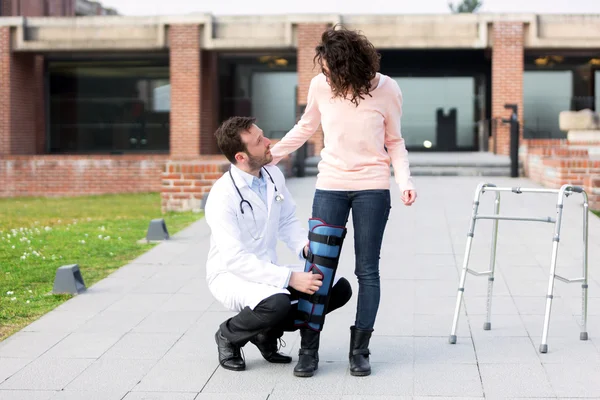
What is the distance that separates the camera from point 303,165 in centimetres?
1838

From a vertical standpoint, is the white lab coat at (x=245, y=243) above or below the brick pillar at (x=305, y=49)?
below

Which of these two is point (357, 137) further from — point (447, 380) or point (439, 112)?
point (439, 112)

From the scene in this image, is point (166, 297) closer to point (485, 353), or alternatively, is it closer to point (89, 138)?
point (485, 353)

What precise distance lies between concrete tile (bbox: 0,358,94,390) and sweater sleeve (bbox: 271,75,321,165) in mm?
1590

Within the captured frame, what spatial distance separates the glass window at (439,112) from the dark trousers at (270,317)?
23141 mm

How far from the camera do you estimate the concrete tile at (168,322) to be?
245 inches

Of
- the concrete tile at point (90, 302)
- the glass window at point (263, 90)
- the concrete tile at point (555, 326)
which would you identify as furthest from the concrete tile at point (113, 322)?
the glass window at point (263, 90)

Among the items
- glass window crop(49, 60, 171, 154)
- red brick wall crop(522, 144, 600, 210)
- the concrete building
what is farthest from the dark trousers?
glass window crop(49, 60, 171, 154)

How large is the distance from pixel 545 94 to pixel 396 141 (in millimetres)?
24007

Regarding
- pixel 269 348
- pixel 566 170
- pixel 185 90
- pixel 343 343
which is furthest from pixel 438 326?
pixel 185 90

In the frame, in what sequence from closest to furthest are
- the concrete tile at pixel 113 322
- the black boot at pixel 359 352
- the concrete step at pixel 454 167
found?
1. the black boot at pixel 359 352
2. the concrete tile at pixel 113 322
3. the concrete step at pixel 454 167

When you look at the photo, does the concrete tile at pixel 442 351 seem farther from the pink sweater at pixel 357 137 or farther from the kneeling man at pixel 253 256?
the pink sweater at pixel 357 137

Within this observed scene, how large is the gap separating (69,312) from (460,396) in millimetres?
3301

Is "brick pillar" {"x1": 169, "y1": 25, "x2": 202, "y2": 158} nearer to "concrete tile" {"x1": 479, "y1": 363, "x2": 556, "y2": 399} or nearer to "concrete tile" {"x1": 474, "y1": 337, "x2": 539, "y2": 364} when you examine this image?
"concrete tile" {"x1": 474, "y1": 337, "x2": 539, "y2": 364}
